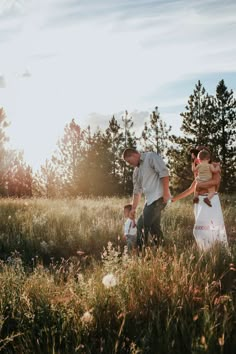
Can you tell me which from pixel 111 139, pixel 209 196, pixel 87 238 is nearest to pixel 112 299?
pixel 209 196

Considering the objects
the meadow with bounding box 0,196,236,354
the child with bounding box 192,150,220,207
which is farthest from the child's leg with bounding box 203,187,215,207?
the meadow with bounding box 0,196,236,354

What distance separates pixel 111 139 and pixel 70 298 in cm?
3565

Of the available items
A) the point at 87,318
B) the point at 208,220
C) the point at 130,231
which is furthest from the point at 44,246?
the point at 87,318

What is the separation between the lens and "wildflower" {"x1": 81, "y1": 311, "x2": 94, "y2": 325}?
144 inches

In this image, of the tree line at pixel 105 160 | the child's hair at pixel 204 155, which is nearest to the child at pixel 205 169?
the child's hair at pixel 204 155

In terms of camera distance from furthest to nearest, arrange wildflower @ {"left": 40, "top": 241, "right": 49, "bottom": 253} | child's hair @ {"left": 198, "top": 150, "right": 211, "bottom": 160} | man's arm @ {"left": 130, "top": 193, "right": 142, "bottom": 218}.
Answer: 1. wildflower @ {"left": 40, "top": 241, "right": 49, "bottom": 253}
2. man's arm @ {"left": 130, "top": 193, "right": 142, "bottom": 218}
3. child's hair @ {"left": 198, "top": 150, "right": 211, "bottom": 160}

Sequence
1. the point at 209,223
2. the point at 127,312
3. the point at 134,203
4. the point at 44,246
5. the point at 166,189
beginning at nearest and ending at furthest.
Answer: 1. the point at 127,312
2. the point at 209,223
3. the point at 166,189
4. the point at 134,203
5. the point at 44,246

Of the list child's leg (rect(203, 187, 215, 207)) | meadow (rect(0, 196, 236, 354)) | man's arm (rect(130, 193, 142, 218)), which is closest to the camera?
meadow (rect(0, 196, 236, 354))

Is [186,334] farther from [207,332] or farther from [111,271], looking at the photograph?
[111,271]

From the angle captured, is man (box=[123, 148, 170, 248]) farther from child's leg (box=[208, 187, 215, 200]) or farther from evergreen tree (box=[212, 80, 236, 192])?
evergreen tree (box=[212, 80, 236, 192])

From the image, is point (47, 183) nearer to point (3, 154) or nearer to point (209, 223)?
point (3, 154)

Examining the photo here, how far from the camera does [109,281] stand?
14.0ft

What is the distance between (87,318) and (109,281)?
0.60m

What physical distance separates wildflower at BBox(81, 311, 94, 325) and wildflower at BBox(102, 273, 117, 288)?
506 mm
